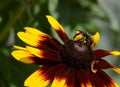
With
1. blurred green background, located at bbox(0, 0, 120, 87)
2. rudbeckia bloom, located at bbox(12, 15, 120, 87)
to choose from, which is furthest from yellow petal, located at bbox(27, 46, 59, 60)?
blurred green background, located at bbox(0, 0, 120, 87)

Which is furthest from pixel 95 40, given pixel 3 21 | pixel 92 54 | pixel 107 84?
pixel 3 21

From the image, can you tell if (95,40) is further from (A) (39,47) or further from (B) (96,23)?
(B) (96,23)

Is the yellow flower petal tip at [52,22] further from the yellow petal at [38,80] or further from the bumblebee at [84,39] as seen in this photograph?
the yellow petal at [38,80]

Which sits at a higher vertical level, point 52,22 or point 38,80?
point 52,22

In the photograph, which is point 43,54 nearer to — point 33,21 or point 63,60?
point 63,60

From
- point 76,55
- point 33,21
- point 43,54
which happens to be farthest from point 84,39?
point 33,21

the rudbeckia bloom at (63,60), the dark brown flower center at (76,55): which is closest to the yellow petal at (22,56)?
the rudbeckia bloom at (63,60)
